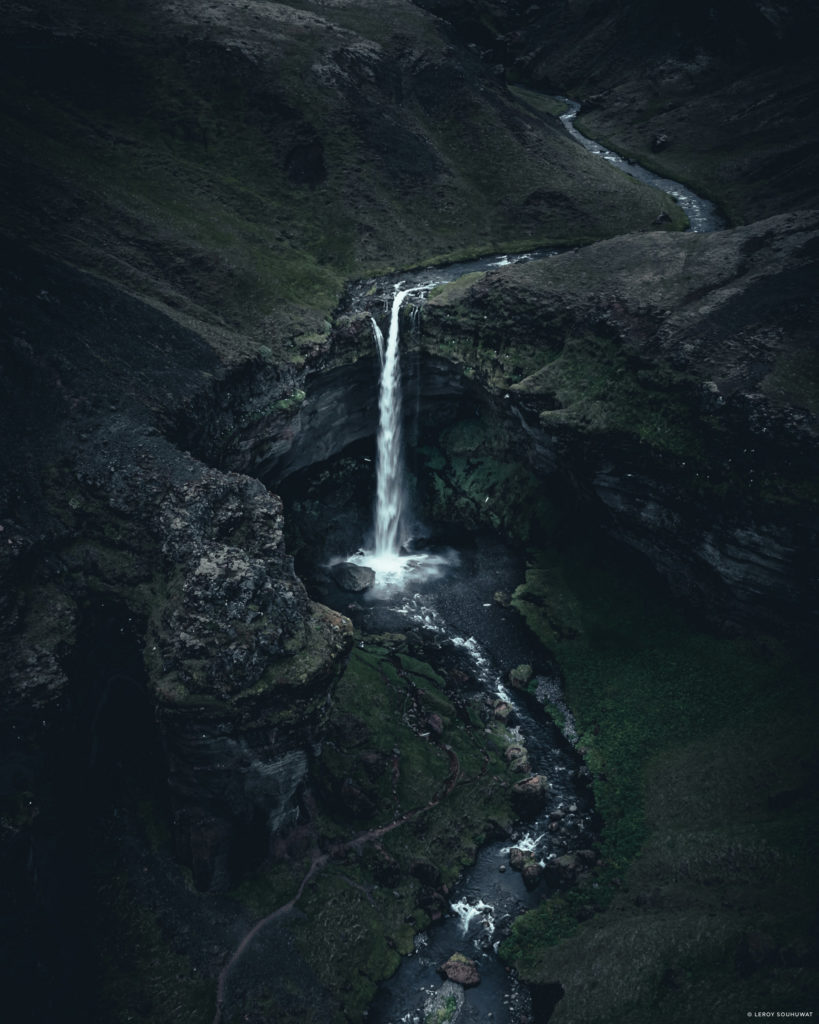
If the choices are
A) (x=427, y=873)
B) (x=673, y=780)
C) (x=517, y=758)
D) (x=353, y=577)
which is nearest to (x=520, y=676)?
(x=517, y=758)

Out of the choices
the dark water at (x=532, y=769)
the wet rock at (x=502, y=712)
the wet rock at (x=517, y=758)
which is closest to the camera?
the dark water at (x=532, y=769)

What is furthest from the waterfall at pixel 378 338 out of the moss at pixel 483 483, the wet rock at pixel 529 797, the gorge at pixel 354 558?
the wet rock at pixel 529 797

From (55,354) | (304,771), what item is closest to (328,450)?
(55,354)

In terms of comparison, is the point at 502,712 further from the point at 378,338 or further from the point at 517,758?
the point at 378,338

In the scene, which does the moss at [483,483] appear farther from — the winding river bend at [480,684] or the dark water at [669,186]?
the dark water at [669,186]

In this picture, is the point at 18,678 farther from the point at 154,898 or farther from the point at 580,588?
the point at 580,588

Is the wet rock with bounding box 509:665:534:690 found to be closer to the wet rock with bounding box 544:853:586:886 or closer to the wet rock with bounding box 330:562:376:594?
the wet rock with bounding box 544:853:586:886
